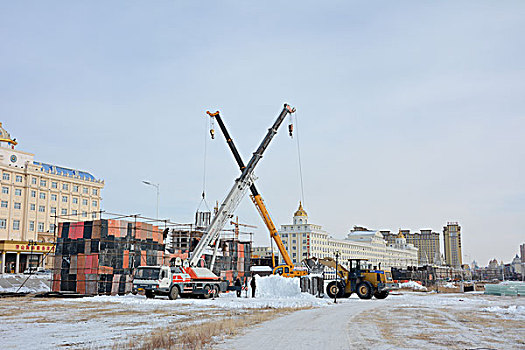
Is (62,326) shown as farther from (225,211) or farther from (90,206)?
(90,206)

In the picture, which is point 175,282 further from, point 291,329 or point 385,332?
point 385,332

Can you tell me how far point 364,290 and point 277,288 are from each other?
22.9ft

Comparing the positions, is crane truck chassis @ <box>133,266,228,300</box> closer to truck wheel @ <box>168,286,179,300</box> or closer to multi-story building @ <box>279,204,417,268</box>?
truck wheel @ <box>168,286,179,300</box>

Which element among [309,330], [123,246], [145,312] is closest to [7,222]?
[123,246]

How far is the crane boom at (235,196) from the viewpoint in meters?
36.3

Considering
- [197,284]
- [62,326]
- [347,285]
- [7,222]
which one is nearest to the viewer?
[62,326]

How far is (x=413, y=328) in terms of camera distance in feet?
54.3

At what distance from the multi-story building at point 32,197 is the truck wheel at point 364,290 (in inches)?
2200

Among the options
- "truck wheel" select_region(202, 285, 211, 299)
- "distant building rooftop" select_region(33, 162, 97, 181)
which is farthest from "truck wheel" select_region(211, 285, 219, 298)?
"distant building rooftop" select_region(33, 162, 97, 181)

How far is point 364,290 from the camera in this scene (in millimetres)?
34531

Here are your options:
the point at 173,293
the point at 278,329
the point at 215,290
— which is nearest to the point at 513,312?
the point at 278,329

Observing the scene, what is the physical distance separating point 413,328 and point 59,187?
91.1 m

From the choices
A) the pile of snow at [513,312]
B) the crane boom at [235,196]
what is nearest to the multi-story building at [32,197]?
the crane boom at [235,196]

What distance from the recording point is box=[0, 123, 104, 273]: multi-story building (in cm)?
8562
